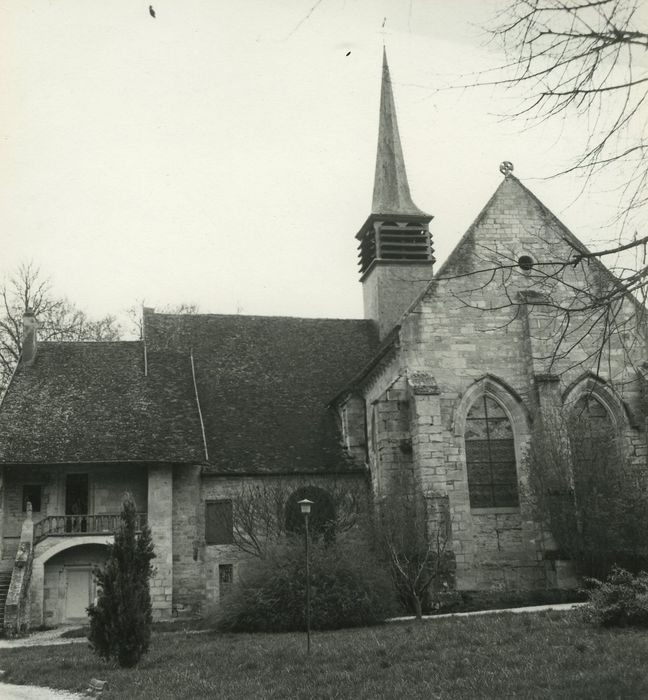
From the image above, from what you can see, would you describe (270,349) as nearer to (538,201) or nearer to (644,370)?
(538,201)

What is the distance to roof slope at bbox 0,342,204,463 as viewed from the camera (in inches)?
977

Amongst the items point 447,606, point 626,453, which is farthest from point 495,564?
point 626,453

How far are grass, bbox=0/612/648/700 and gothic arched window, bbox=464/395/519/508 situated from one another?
298 inches

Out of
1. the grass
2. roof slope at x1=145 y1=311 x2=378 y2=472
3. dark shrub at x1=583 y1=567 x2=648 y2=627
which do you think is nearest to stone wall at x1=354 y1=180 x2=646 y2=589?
roof slope at x1=145 y1=311 x2=378 y2=472

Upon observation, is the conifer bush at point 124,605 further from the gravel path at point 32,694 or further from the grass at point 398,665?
the gravel path at point 32,694

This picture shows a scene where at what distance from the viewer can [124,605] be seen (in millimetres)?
13656

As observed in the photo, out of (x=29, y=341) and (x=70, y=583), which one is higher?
(x=29, y=341)

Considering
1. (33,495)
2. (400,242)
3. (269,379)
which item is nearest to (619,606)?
(269,379)

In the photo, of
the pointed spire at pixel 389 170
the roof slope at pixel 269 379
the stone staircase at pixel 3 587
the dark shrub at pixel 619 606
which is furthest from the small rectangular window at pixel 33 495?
the dark shrub at pixel 619 606

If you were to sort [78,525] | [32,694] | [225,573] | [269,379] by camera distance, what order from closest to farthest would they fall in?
1. [32,694]
2. [78,525]
3. [225,573]
4. [269,379]

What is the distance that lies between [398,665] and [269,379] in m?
19.2

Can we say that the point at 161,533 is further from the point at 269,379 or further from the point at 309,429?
the point at 269,379

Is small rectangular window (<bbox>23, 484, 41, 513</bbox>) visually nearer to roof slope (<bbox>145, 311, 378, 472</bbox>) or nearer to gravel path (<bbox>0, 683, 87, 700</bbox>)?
roof slope (<bbox>145, 311, 378, 472</bbox>)

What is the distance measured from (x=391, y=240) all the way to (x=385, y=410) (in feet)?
38.6
